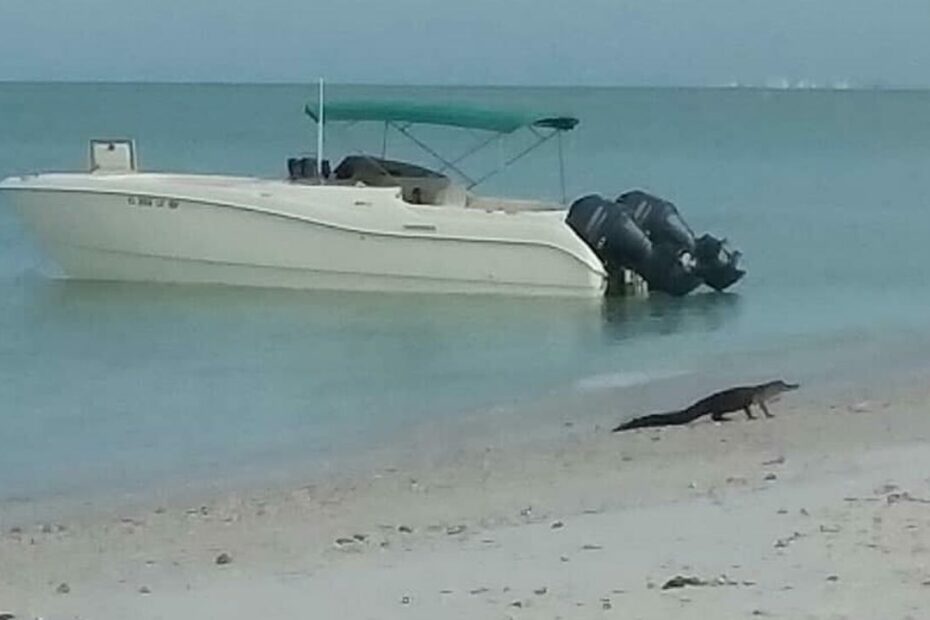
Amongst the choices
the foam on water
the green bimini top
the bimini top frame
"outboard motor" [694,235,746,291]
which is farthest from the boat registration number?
the foam on water

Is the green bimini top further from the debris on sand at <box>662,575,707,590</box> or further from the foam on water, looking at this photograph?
the debris on sand at <box>662,575,707,590</box>

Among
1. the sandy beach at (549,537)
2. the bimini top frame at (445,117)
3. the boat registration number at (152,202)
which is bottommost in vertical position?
the sandy beach at (549,537)

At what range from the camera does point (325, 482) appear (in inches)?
510

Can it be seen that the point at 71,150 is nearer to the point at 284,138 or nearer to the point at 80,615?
the point at 284,138

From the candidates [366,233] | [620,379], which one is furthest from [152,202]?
[620,379]

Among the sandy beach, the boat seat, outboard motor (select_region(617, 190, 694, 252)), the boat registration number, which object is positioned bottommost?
the sandy beach

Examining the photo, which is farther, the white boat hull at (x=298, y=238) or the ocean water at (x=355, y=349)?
the white boat hull at (x=298, y=238)

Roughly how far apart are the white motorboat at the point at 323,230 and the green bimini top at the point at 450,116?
3cm

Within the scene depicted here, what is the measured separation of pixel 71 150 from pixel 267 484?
191 feet

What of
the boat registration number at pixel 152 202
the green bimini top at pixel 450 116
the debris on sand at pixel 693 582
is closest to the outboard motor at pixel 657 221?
the green bimini top at pixel 450 116

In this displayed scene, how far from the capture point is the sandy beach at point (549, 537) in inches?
307

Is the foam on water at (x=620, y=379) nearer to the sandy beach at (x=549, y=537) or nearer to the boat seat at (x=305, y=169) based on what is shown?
the sandy beach at (x=549, y=537)

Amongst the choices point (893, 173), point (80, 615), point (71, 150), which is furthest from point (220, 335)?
point (71, 150)

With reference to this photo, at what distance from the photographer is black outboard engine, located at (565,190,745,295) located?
23.9 metres
